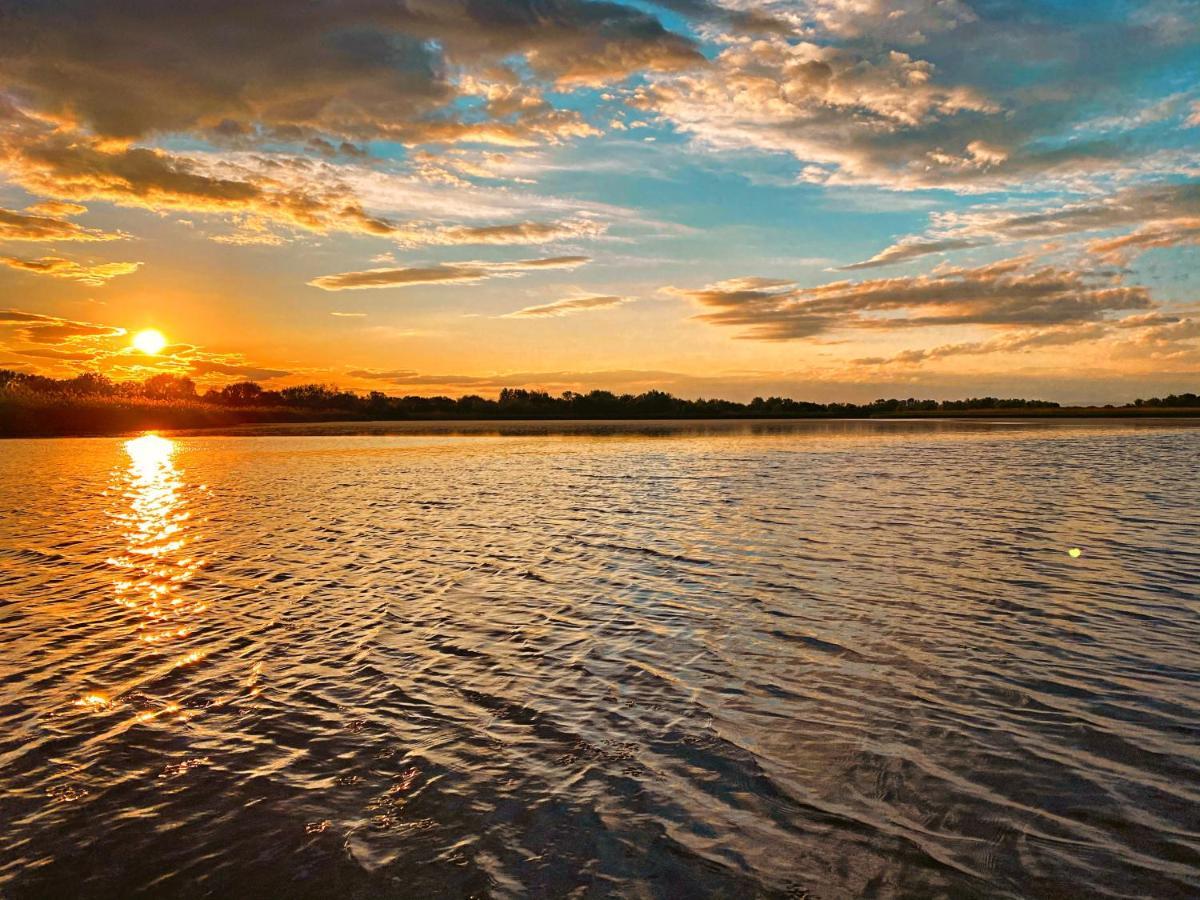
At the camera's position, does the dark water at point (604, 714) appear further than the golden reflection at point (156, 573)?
No

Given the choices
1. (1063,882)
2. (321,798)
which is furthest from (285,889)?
(1063,882)

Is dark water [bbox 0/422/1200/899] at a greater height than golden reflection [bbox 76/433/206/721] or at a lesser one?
greater

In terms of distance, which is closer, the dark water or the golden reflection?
the dark water

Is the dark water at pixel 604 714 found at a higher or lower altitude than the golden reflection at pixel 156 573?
higher

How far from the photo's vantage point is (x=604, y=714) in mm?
10750

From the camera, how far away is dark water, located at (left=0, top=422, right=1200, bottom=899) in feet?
24.0

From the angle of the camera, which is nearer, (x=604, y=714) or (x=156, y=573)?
(x=604, y=714)

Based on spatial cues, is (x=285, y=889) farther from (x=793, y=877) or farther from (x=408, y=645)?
(x=408, y=645)

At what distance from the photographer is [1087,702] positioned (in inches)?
432

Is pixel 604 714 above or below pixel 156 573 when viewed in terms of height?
above

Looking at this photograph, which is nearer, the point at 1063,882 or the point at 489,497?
the point at 1063,882

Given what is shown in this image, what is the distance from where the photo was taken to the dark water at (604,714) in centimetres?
730

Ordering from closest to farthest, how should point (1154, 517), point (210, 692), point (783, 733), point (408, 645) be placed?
point (783, 733) < point (210, 692) < point (408, 645) < point (1154, 517)

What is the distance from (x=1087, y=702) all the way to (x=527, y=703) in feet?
25.5
